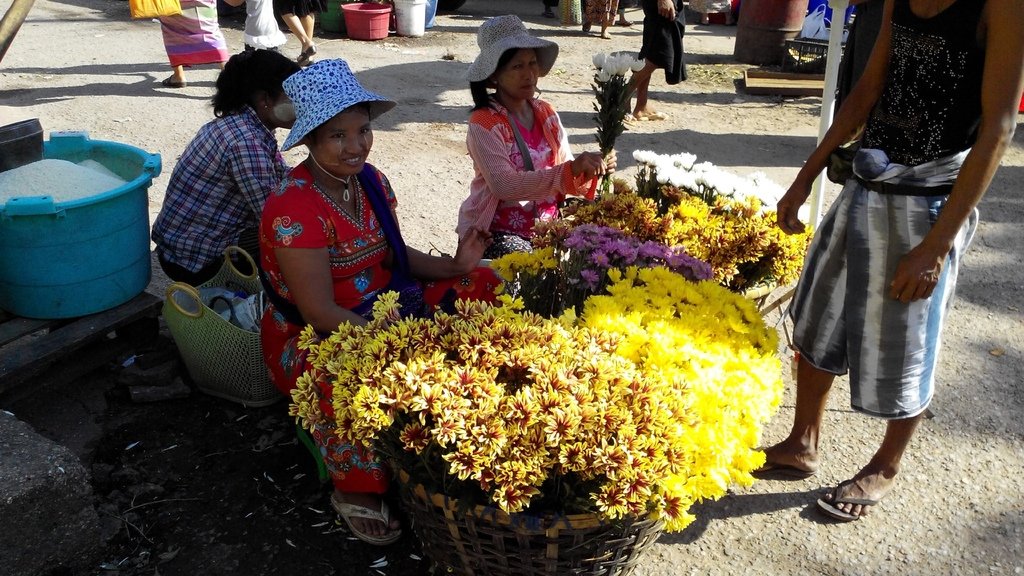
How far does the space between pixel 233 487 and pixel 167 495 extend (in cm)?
22

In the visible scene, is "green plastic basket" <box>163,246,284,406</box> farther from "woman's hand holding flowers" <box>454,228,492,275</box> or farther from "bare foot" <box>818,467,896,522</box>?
"bare foot" <box>818,467,896,522</box>

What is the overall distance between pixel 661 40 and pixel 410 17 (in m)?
4.28

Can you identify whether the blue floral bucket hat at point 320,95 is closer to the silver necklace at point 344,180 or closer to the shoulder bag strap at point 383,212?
the silver necklace at point 344,180

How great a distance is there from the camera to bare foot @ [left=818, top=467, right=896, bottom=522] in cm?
289

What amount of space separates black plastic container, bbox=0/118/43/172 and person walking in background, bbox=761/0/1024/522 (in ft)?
9.26

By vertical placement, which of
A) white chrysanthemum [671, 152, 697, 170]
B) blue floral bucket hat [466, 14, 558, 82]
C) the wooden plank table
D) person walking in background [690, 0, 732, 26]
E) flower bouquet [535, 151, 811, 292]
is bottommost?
flower bouquet [535, 151, 811, 292]

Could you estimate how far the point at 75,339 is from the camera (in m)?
3.15

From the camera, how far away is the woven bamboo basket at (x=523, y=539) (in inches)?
78.7

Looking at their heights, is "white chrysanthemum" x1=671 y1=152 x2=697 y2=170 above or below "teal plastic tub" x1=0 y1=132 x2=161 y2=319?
above

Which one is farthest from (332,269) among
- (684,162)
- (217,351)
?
(684,162)

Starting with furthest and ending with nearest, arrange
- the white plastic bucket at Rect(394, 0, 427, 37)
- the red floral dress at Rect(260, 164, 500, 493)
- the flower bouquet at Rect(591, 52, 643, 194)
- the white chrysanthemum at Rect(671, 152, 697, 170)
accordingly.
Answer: the white plastic bucket at Rect(394, 0, 427, 37) → the white chrysanthemum at Rect(671, 152, 697, 170) → the flower bouquet at Rect(591, 52, 643, 194) → the red floral dress at Rect(260, 164, 500, 493)

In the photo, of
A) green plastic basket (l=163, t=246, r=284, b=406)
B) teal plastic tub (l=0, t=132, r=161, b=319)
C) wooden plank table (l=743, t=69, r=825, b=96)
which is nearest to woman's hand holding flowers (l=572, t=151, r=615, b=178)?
green plastic basket (l=163, t=246, r=284, b=406)

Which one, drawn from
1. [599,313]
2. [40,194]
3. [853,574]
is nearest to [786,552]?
[853,574]

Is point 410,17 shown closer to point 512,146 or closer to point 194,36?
point 194,36
